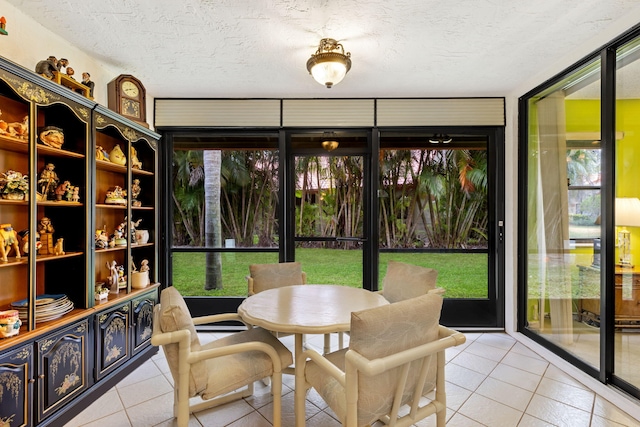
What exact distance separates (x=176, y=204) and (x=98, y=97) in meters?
1.34

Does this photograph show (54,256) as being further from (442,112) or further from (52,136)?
(442,112)

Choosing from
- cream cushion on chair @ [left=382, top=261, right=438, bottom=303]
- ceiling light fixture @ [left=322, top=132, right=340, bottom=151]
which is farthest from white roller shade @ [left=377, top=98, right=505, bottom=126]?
cream cushion on chair @ [left=382, top=261, right=438, bottom=303]

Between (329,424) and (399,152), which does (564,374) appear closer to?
(329,424)

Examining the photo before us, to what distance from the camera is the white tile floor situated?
200 cm

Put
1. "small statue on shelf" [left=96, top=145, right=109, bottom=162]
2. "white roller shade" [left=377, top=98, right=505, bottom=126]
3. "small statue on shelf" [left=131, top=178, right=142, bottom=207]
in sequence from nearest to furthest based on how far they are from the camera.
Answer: "small statue on shelf" [left=96, top=145, right=109, bottom=162]
"small statue on shelf" [left=131, top=178, right=142, bottom=207]
"white roller shade" [left=377, top=98, right=505, bottom=126]

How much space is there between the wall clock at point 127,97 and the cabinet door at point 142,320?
1.67 m

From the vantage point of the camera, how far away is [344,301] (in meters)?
2.21

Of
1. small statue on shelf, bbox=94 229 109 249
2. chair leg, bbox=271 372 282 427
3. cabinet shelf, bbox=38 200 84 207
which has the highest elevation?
cabinet shelf, bbox=38 200 84 207

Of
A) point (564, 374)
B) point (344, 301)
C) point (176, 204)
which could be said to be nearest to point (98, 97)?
point (176, 204)

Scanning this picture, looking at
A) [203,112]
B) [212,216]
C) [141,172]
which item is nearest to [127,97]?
[141,172]

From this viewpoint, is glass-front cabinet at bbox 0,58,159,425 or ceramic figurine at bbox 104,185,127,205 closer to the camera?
glass-front cabinet at bbox 0,58,159,425

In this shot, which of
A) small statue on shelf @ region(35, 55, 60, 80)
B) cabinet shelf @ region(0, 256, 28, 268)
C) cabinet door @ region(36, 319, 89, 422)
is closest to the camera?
cabinet shelf @ region(0, 256, 28, 268)

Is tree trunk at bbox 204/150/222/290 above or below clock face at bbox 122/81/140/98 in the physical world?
below

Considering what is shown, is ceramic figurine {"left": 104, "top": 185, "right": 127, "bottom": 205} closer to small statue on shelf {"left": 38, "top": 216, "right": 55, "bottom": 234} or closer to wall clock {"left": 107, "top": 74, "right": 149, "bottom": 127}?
small statue on shelf {"left": 38, "top": 216, "right": 55, "bottom": 234}
